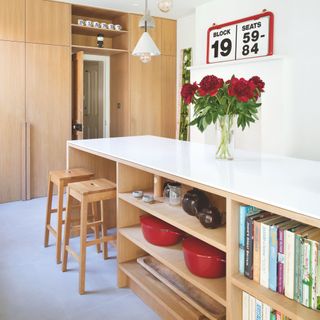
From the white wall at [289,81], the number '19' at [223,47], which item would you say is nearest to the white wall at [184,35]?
the number '19' at [223,47]

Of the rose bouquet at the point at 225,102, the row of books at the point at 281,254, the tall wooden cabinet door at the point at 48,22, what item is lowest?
the row of books at the point at 281,254

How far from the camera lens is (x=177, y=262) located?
6.57 ft

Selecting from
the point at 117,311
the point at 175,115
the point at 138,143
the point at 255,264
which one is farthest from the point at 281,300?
the point at 175,115

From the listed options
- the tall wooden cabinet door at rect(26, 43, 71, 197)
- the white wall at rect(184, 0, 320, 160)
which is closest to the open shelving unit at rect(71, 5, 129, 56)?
the tall wooden cabinet door at rect(26, 43, 71, 197)

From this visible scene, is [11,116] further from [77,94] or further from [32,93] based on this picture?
[77,94]

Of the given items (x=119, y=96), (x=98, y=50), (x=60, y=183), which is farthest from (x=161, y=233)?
(x=98, y=50)

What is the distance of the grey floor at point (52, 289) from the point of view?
220 cm

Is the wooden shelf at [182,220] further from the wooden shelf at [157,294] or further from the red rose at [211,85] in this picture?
the red rose at [211,85]

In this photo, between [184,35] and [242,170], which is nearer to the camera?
[242,170]

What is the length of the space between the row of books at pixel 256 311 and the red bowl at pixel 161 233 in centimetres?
71

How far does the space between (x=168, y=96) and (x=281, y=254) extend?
15.8 feet

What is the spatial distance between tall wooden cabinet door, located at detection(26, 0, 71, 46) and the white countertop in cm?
245

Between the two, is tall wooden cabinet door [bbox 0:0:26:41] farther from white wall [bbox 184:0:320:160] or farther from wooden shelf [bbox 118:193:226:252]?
wooden shelf [bbox 118:193:226:252]

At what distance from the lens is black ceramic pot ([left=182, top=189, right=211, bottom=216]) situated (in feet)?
6.35
